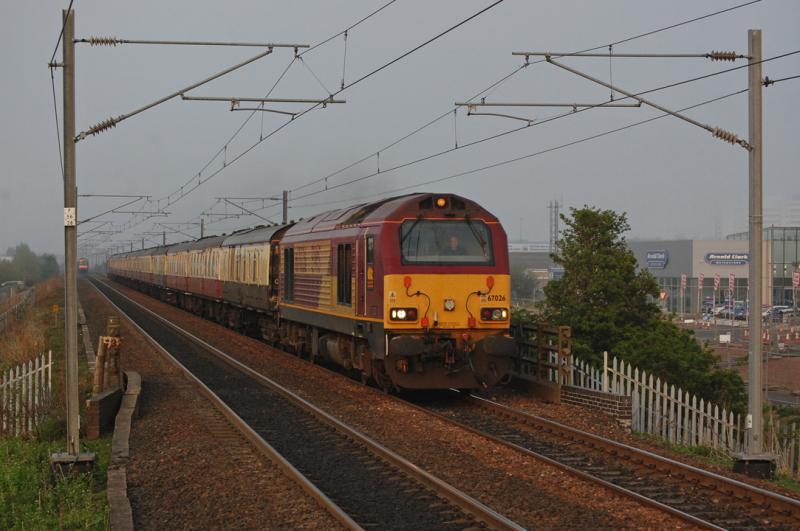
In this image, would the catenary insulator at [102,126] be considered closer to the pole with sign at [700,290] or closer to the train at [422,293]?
the train at [422,293]

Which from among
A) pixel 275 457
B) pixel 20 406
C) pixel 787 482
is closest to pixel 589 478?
pixel 787 482

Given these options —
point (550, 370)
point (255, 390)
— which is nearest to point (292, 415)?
point (255, 390)

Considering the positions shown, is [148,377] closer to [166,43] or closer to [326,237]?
[326,237]

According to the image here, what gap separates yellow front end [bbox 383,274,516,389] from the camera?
48.5ft

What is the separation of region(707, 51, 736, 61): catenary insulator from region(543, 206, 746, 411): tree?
12.1 metres

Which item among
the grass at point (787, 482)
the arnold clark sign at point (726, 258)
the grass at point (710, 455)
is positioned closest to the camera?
the grass at point (787, 482)

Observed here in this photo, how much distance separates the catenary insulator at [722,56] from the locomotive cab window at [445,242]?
4.76 meters

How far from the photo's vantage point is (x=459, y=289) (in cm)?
1515

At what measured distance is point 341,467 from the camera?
411 inches

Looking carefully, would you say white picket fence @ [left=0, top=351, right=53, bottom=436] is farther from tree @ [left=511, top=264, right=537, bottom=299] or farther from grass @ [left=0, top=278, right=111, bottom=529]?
tree @ [left=511, top=264, right=537, bottom=299]

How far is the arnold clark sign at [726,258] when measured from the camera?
7325cm

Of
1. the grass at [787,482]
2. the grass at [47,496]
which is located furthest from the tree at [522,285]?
the grass at [47,496]

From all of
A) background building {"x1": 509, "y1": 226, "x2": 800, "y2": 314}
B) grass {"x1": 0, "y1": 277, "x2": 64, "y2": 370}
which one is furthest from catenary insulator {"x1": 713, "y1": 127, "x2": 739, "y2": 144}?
background building {"x1": 509, "y1": 226, "x2": 800, "y2": 314}

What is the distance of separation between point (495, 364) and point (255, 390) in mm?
4736
